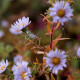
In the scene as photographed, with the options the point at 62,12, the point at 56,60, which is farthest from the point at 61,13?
the point at 56,60

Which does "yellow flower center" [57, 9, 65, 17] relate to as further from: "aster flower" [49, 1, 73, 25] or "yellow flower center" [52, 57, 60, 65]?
"yellow flower center" [52, 57, 60, 65]

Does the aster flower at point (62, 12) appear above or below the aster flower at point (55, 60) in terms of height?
above

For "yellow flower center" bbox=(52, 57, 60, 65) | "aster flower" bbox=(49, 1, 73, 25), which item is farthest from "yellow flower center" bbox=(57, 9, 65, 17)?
"yellow flower center" bbox=(52, 57, 60, 65)

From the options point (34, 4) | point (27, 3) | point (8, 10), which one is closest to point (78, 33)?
point (34, 4)

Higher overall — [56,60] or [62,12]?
[62,12]

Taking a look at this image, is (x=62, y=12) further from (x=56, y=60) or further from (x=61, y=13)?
(x=56, y=60)

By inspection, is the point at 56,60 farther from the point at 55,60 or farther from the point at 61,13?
the point at 61,13

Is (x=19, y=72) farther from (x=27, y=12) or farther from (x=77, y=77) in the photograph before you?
(x=27, y=12)

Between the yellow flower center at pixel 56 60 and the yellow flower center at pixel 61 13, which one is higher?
the yellow flower center at pixel 61 13

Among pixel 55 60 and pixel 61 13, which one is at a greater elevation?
pixel 61 13

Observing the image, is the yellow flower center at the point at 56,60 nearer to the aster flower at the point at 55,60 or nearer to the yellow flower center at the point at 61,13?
the aster flower at the point at 55,60

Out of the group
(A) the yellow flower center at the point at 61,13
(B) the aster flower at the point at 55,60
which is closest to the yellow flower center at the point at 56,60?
(B) the aster flower at the point at 55,60

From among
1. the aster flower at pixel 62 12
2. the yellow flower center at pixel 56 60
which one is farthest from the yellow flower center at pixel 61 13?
the yellow flower center at pixel 56 60
